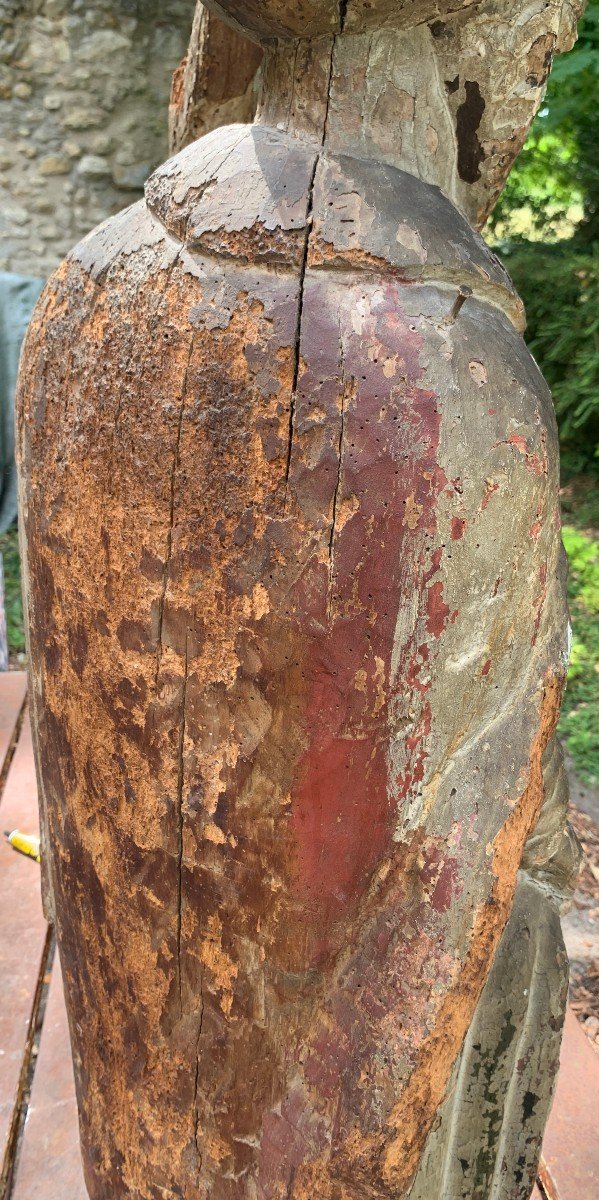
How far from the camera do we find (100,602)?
3.44 ft

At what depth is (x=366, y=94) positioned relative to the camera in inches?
39.2

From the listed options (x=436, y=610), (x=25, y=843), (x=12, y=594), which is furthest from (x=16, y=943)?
(x=12, y=594)

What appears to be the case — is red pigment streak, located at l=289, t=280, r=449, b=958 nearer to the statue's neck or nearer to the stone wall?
the statue's neck

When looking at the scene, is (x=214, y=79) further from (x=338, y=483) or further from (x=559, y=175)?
(x=559, y=175)

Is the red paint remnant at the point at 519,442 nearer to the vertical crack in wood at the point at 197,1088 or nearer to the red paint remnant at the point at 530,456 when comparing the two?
the red paint remnant at the point at 530,456

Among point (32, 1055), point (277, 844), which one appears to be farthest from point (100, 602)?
point (32, 1055)

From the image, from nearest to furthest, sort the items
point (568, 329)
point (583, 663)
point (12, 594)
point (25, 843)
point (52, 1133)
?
point (52, 1133), point (25, 843), point (583, 663), point (568, 329), point (12, 594)

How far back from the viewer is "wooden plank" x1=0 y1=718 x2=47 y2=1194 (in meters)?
1.94

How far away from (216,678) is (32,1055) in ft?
4.86

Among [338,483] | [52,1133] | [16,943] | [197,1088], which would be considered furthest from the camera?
[16,943]

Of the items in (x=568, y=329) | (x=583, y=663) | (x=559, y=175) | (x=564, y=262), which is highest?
(x=559, y=175)

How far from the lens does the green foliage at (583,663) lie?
4.09 metres

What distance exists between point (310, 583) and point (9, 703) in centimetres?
276

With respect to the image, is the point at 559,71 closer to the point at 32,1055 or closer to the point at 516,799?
the point at 516,799
